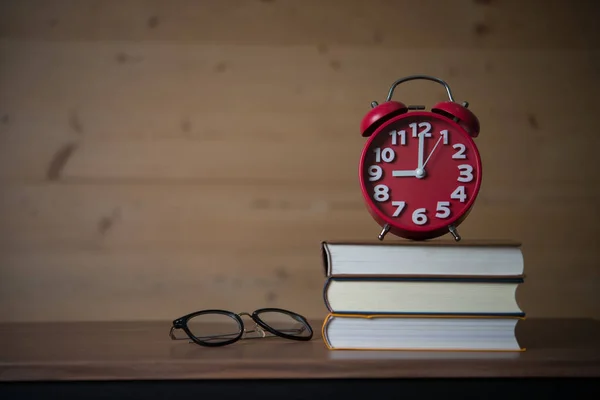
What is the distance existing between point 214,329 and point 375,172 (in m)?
0.43

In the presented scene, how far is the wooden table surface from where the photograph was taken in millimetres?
756

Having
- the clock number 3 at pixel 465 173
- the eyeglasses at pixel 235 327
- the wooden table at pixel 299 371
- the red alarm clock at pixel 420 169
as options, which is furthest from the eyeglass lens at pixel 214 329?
the clock number 3 at pixel 465 173

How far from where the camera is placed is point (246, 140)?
1.32m

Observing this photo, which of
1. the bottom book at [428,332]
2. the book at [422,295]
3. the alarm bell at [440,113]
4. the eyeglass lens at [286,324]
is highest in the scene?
the alarm bell at [440,113]

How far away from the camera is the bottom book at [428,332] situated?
33.3 inches

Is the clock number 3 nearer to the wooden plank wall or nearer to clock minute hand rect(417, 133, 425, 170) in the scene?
clock minute hand rect(417, 133, 425, 170)

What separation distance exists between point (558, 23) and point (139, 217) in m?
1.09

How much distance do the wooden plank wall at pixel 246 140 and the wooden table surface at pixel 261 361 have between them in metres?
0.40

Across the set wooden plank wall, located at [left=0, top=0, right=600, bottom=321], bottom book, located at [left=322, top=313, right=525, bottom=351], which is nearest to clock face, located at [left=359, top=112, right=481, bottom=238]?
bottom book, located at [left=322, top=313, right=525, bottom=351]

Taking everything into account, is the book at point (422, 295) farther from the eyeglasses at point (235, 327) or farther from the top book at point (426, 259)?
the eyeglasses at point (235, 327)

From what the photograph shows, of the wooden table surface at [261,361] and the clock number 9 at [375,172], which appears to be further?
the clock number 9 at [375,172]

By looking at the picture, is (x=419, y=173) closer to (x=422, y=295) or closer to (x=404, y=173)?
(x=404, y=173)

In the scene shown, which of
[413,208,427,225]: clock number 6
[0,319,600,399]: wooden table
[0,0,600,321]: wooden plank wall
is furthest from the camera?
[0,0,600,321]: wooden plank wall

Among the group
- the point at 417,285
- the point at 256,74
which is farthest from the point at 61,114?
the point at 417,285
